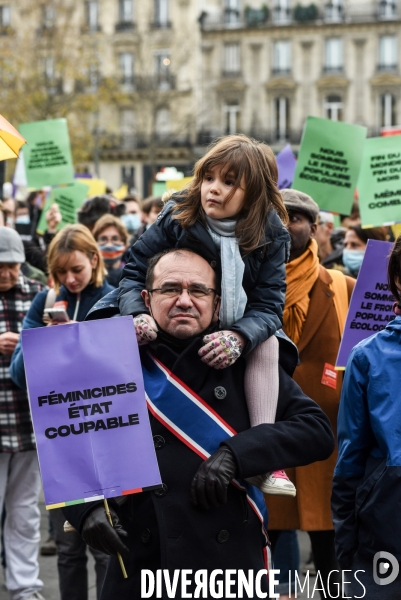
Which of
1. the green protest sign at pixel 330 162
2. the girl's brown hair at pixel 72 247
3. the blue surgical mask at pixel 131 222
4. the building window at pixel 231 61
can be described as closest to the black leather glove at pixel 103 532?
the girl's brown hair at pixel 72 247

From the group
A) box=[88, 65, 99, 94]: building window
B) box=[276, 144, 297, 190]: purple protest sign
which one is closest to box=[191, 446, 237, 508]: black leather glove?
box=[276, 144, 297, 190]: purple protest sign

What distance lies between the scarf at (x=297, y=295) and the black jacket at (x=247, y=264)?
55.3 inches

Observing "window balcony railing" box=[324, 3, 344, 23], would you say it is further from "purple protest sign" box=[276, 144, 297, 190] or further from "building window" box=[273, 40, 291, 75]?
"purple protest sign" box=[276, 144, 297, 190]

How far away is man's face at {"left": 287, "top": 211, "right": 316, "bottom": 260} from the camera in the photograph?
4855 millimetres

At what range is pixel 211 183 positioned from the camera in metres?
3.27

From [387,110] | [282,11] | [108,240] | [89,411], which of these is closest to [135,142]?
[282,11]

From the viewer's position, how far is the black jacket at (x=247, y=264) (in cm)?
322

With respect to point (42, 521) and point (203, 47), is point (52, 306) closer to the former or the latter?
point (42, 521)

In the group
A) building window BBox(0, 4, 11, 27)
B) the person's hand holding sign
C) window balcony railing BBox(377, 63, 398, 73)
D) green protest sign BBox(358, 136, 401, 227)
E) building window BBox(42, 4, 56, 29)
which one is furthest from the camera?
window balcony railing BBox(377, 63, 398, 73)

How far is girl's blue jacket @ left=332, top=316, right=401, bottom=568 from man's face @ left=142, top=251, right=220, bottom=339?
53 cm

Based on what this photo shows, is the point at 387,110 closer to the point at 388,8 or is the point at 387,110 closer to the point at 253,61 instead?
the point at 388,8

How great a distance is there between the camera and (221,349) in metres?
3.02

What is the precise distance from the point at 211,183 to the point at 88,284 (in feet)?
7.14

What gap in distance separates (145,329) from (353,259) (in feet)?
11.5
